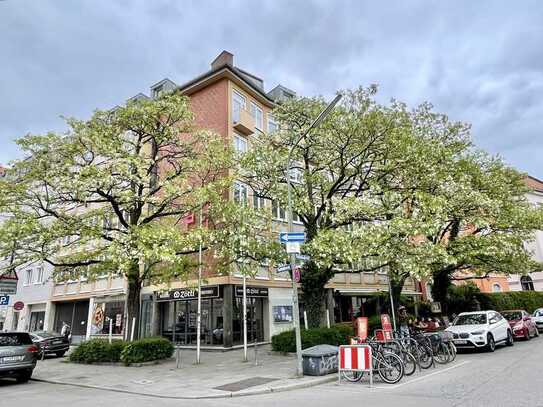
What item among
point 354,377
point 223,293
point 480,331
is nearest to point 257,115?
point 223,293

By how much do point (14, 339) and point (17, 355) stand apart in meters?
0.60

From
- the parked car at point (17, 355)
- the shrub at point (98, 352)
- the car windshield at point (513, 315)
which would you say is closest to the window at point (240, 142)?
the shrub at point (98, 352)

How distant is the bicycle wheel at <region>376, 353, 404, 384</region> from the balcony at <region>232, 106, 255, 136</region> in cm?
1717

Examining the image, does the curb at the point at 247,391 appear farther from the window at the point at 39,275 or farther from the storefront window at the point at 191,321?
the window at the point at 39,275

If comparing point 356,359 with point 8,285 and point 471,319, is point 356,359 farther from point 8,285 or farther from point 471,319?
point 8,285

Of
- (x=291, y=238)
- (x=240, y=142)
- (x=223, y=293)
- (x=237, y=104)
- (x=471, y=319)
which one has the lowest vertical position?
(x=471, y=319)

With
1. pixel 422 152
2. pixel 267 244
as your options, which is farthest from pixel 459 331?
pixel 267 244

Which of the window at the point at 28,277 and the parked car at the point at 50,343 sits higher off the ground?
the window at the point at 28,277

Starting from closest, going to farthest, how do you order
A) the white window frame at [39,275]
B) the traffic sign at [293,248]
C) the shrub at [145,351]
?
→ 1. the traffic sign at [293,248]
2. the shrub at [145,351]
3. the white window frame at [39,275]

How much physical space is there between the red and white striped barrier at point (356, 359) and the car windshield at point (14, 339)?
10.2 meters

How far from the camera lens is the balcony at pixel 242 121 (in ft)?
78.5

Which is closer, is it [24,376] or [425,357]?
[425,357]

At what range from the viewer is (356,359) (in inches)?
376

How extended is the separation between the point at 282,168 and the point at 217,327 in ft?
33.2
